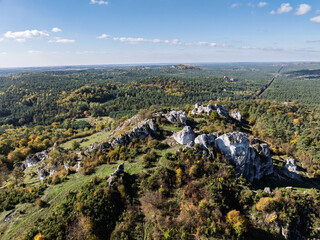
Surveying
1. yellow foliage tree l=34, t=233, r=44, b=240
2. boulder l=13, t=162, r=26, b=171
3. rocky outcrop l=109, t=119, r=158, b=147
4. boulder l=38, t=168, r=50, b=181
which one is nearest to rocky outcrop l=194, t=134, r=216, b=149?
rocky outcrop l=109, t=119, r=158, b=147

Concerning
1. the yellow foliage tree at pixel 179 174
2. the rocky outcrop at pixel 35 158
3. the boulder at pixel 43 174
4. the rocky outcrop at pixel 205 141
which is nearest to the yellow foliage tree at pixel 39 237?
the yellow foliage tree at pixel 179 174

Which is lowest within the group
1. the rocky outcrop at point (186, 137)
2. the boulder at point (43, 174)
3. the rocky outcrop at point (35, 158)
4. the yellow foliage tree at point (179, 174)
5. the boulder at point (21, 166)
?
the boulder at point (21, 166)

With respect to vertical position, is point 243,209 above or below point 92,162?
below

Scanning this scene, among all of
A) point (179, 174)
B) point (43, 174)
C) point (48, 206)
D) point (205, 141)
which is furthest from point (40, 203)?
point (205, 141)

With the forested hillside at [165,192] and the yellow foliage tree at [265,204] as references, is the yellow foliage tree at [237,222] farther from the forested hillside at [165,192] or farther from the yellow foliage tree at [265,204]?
the yellow foliage tree at [265,204]

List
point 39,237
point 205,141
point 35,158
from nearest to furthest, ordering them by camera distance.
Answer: point 39,237 < point 205,141 < point 35,158

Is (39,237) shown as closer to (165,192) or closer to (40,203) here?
(40,203)

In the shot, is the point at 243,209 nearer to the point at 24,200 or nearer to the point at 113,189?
the point at 113,189

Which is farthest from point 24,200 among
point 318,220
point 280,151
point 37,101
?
point 37,101

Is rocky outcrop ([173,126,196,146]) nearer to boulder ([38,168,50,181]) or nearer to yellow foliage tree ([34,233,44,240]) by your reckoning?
yellow foliage tree ([34,233,44,240])

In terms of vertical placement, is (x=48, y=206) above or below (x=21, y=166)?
above

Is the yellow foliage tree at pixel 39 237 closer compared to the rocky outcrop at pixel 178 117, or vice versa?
the yellow foliage tree at pixel 39 237
